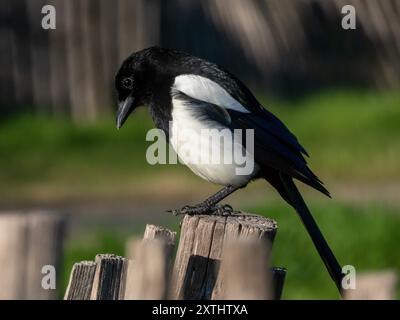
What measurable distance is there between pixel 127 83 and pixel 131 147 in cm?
545

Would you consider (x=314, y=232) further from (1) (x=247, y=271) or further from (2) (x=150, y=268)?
(1) (x=247, y=271)

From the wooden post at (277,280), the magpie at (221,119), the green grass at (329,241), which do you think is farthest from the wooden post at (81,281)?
the green grass at (329,241)

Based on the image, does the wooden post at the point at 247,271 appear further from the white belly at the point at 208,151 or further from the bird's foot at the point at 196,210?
the white belly at the point at 208,151

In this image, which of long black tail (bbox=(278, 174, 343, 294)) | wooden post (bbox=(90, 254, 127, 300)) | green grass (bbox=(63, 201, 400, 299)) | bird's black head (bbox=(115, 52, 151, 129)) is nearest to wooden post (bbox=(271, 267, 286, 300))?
wooden post (bbox=(90, 254, 127, 300))

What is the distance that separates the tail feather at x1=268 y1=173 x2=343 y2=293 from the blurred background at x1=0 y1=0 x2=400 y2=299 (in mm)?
3759

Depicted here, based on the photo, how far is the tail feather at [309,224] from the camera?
15.0 feet

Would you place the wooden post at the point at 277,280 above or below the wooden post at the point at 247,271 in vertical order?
below

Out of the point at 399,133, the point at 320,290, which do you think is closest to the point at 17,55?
the point at 399,133

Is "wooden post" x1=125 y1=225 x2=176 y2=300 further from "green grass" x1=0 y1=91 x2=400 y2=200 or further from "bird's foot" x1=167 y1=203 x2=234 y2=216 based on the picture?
"green grass" x1=0 y1=91 x2=400 y2=200

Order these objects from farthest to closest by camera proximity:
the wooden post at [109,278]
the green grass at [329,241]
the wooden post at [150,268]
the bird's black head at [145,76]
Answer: the green grass at [329,241]
the bird's black head at [145,76]
the wooden post at [109,278]
the wooden post at [150,268]

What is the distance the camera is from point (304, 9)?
1159cm

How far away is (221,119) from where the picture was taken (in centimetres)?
511

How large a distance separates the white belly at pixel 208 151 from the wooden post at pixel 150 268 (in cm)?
164

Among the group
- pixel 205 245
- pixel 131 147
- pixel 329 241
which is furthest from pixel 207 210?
pixel 131 147
